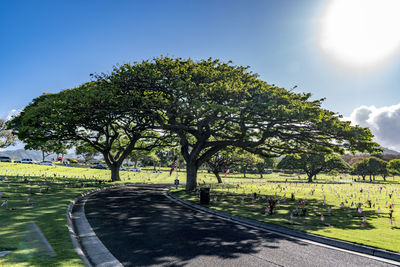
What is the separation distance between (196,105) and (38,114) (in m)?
15.8

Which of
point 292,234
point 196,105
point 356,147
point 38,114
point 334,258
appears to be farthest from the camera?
point 38,114

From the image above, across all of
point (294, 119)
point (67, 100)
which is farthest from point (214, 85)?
point (67, 100)

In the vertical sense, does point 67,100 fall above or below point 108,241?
above

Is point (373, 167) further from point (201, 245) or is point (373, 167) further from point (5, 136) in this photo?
point (5, 136)

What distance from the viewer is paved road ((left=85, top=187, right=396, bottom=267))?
590 centimetres

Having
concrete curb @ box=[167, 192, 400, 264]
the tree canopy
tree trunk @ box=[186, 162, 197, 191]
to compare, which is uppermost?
the tree canopy

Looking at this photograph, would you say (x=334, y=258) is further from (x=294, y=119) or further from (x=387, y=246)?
(x=294, y=119)

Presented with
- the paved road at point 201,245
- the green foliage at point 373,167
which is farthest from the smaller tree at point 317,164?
the paved road at point 201,245

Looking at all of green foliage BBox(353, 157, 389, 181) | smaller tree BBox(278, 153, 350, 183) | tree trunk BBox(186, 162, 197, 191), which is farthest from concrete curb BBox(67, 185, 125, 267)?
green foliage BBox(353, 157, 389, 181)

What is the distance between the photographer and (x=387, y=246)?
7.10 meters

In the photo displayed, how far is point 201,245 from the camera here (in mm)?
6977

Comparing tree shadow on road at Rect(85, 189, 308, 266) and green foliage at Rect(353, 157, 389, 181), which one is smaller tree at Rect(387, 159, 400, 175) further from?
tree shadow on road at Rect(85, 189, 308, 266)

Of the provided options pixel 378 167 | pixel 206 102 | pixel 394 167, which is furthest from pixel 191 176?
pixel 394 167

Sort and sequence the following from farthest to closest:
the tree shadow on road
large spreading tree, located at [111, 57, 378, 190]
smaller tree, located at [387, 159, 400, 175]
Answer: smaller tree, located at [387, 159, 400, 175] → large spreading tree, located at [111, 57, 378, 190] → the tree shadow on road
